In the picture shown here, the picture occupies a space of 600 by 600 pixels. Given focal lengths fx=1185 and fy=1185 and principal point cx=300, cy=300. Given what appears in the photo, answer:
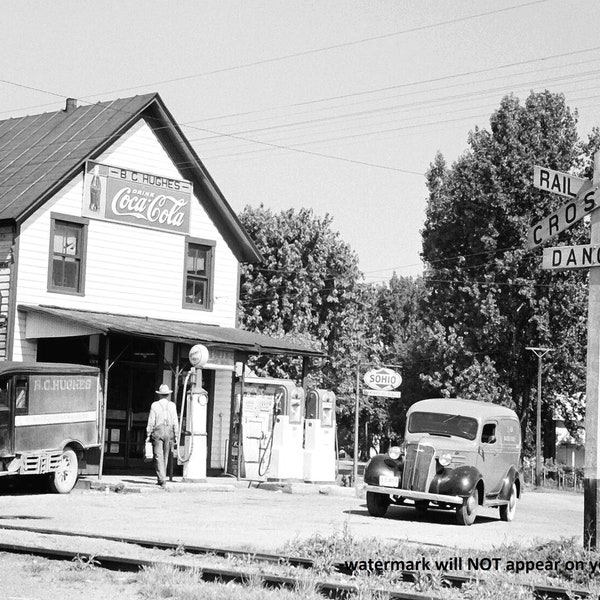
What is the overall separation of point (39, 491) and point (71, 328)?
4688 millimetres

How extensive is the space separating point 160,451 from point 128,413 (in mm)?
5347

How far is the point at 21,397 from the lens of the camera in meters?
21.0

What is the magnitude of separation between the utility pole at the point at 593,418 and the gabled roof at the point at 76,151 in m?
16.1

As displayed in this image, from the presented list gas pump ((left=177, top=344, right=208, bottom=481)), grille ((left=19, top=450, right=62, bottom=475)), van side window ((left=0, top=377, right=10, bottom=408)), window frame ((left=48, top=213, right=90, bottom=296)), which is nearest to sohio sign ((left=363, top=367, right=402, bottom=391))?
gas pump ((left=177, top=344, right=208, bottom=481))

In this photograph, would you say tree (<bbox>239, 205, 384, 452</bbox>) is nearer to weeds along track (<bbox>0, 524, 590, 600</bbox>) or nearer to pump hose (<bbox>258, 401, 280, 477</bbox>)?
pump hose (<bbox>258, 401, 280, 477</bbox>)

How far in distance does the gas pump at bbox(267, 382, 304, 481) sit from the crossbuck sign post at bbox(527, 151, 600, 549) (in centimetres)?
1404

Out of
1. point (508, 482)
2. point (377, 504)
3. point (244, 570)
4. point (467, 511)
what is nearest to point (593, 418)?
point (244, 570)

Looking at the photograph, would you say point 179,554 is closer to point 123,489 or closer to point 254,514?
point 254,514

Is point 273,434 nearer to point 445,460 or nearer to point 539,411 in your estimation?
point 445,460

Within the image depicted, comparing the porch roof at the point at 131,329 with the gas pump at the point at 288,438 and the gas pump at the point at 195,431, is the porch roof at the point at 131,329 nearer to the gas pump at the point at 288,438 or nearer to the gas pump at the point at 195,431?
the gas pump at the point at 195,431

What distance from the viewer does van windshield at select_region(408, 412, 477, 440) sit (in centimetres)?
2119

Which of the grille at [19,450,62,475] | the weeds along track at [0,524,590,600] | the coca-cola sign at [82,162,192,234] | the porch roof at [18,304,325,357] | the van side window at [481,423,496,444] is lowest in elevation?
the weeds along track at [0,524,590,600]

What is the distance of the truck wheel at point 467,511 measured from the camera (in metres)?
19.6

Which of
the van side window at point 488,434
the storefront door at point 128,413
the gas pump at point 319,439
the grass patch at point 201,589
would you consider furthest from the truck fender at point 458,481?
the storefront door at point 128,413
